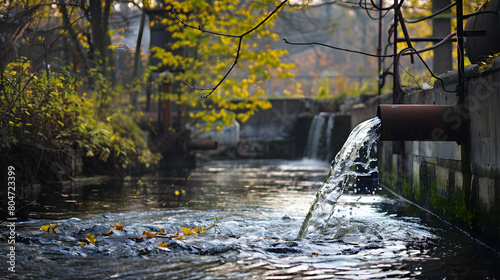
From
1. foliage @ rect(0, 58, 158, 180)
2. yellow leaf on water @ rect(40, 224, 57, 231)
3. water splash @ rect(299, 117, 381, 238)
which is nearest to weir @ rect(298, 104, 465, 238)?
water splash @ rect(299, 117, 381, 238)

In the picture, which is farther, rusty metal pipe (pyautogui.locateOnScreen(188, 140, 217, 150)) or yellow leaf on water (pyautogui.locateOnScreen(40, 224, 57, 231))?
rusty metal pipe (pyautogui.locateOnScreen(188, 140, 217, 150))

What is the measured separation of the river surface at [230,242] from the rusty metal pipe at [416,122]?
0.85 metres

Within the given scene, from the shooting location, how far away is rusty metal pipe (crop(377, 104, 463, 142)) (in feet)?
17.5

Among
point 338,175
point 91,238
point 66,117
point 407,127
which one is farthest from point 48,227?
point 66,117

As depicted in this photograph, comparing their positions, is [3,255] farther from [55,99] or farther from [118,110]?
[118,110]

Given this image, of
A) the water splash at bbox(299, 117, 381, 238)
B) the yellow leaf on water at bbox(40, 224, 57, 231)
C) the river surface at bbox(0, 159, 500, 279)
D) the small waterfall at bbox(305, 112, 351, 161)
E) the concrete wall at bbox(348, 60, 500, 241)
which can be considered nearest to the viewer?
the river surface at bbox(0, 159, 500, 279)

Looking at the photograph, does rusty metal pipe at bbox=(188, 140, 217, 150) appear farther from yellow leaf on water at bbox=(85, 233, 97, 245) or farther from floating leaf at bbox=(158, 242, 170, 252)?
floating leaf at bbox=(158, 242, 170, 252)

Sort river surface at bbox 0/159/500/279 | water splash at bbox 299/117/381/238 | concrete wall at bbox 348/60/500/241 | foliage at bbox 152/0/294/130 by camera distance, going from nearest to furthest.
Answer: river surface at bbox 0/159/500/279
concrete wall at bbox 348/60/500/241
water splash at bbox 299/117/381/238
foliage at bbox 152/0/294/130

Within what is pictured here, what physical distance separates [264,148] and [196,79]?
22.0ft

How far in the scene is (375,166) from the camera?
10422 millimetres

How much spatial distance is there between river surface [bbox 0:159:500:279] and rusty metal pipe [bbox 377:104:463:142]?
845 mm

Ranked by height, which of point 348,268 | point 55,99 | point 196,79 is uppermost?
point 196,79

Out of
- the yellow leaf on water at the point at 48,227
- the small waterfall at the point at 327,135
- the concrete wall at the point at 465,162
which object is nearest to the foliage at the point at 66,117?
the yellow leaf on water at the point at 48,227

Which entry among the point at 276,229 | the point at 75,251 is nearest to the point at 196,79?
the point at 276,229
